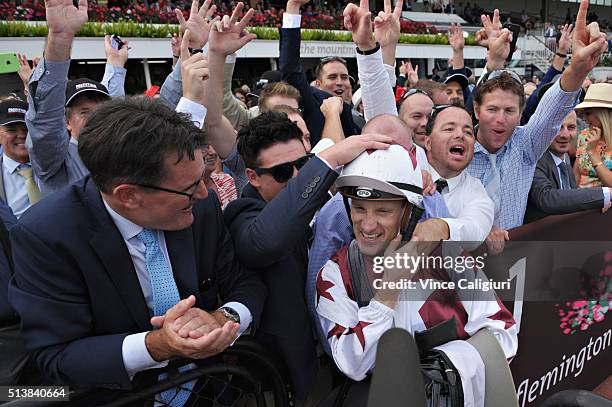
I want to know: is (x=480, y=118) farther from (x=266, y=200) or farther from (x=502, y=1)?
(x=502, y=1)

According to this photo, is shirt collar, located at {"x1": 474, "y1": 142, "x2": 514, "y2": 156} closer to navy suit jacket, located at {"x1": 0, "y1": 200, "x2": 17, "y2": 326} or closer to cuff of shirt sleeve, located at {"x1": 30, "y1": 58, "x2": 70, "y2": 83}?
cuff of shirt sleeve, located at {"x1": 30, "y1": 58, "x2": 70, "y2": 83}

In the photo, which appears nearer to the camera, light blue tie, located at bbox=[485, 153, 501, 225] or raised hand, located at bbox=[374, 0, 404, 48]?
light blue tie, located at bbox=[485, 153, 501, 225]

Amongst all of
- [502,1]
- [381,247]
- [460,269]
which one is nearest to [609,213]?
[460,269]

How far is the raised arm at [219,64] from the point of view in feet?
8.11

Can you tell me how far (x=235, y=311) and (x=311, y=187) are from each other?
0.48 m

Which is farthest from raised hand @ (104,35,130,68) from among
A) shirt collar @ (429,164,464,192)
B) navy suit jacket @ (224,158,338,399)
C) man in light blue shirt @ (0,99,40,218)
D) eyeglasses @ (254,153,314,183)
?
shirt collar @ (429,164,464,192)

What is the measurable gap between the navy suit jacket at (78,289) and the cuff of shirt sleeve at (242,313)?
0.48ft

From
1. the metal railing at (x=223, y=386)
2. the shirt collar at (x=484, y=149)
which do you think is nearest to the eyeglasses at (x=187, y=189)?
the metal railing at (x=223, y=386)

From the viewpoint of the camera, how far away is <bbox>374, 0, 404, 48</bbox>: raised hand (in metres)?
3.57

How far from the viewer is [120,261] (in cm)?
148

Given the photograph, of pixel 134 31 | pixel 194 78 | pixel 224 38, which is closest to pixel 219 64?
pixel 224 38

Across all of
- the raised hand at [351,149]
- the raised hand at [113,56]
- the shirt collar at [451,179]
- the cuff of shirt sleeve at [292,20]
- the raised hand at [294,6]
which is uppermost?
the raised hand at [294,6]

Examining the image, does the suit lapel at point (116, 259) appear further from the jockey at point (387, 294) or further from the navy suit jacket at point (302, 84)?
the navy suit jacket at point (302, 84)

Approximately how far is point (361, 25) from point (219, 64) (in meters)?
0.86
